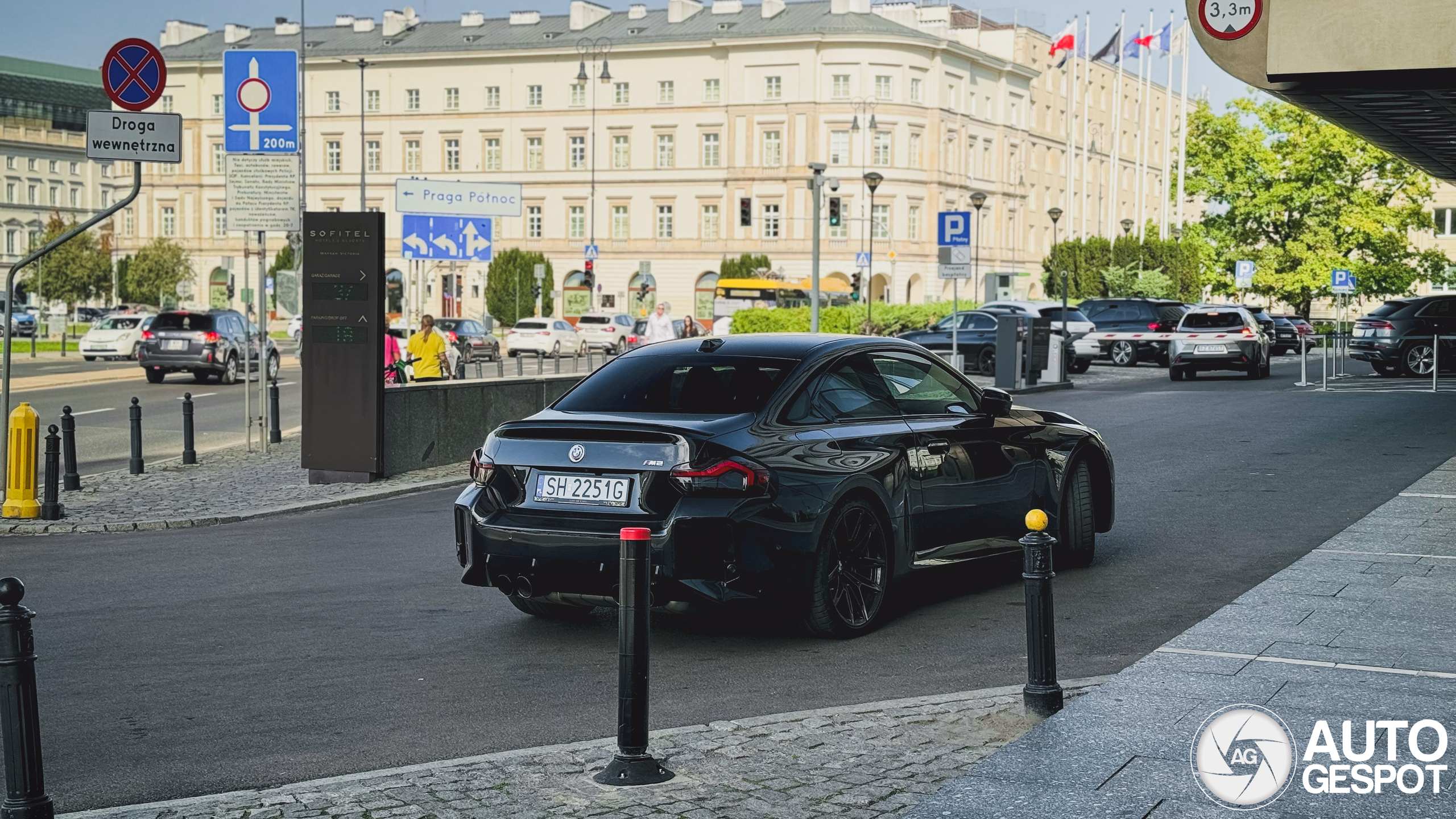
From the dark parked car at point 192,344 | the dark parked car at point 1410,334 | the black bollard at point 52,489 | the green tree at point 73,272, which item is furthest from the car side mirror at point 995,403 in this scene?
the green tree at point 73,272

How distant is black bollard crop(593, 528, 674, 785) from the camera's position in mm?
5449

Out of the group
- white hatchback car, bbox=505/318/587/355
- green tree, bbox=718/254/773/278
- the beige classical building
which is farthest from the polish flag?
white hatchback car, bbox=505/318/587/355

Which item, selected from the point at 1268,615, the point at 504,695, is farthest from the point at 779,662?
the point at 1268,615

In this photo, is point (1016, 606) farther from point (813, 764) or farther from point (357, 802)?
point (357, 802)

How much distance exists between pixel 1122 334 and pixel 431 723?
39611 millimetres

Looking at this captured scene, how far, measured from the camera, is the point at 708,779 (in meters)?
5.48

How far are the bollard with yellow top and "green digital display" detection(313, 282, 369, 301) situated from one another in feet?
11.2

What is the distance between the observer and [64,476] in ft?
51.3

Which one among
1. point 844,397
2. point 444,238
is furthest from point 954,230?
point 844,397

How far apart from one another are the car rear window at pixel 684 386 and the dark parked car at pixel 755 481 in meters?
0.01

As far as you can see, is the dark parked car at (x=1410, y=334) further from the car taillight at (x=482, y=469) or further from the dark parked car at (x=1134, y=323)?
the car taillight at (x=482, y=469)

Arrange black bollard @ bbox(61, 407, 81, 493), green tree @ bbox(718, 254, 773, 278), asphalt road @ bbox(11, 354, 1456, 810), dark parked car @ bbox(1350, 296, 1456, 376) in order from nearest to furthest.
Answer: asphalt road @ bbox(11, 354, 1456, 810) → black bollard @ bbox(61, 407, 81, 493) → dark parked car @ bbox(1350, 296, 1456, 376) → green tree @ bbox(718, 254, 773, 278)

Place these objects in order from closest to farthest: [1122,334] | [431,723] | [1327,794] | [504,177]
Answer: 1. [1327,794]
2. [431,723]
3. [1122,334]
4. [504,177]

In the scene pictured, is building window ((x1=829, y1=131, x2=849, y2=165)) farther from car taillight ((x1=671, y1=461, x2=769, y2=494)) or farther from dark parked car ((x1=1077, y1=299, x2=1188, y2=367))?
car taillight ((x1=671, y1=461, x2=769, y2=494))
